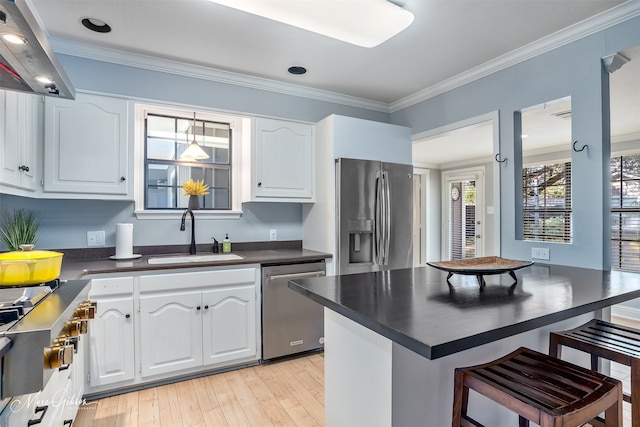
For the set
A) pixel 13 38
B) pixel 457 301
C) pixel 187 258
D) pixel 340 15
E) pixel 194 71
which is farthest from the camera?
pixel 194 71

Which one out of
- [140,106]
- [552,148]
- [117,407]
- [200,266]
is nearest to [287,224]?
[200,266]

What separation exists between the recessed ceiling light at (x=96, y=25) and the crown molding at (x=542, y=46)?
2.69 m

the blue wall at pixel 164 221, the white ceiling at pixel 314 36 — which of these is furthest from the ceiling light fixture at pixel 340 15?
the blue wall at pixel 164 221

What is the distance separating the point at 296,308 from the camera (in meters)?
2.87

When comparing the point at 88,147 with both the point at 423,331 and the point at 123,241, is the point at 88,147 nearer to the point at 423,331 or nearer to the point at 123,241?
the point at 123,241

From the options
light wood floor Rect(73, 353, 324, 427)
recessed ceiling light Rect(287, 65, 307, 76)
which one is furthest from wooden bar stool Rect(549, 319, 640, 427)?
recessed ceiling light Rect(287, 65, 307, 76)

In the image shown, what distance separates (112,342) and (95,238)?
88 cm

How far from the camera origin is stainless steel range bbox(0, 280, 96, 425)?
2.76 feet

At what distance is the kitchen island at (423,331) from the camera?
1.02m

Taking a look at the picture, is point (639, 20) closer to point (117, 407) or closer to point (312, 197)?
point (312, 197)

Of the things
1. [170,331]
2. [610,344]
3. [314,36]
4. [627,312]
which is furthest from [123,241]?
[627,312]

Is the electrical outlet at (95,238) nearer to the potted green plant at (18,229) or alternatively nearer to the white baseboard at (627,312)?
the potted green plant at (18,229)

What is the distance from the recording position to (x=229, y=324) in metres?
2.61

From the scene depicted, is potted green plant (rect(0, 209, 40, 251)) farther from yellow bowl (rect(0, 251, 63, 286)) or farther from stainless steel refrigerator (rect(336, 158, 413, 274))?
stainless steel refrigerator (rect(336, 158, 413, 274))
